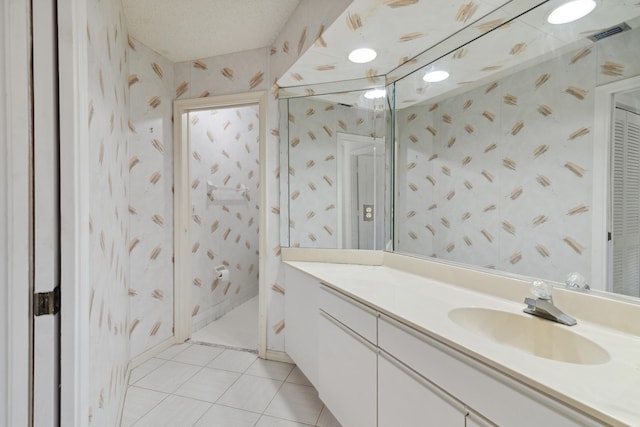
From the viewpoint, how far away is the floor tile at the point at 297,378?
2062mm

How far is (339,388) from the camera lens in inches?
58.6

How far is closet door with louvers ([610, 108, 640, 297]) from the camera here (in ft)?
3.14

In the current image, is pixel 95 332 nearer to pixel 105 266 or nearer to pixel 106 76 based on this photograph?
pixel 105 266

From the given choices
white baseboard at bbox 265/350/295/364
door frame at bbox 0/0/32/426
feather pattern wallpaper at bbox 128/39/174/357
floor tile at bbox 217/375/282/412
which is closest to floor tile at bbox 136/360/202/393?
feather pattern wallpaper at bbox 128/39/174/357

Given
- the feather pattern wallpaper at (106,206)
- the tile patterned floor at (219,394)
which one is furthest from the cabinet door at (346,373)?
the feather pattern wallpaper at (106,206)

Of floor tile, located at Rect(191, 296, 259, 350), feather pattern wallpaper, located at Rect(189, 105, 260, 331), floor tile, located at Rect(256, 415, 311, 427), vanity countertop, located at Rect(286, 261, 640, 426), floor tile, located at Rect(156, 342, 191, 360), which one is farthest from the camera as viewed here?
feather pattern wallpaper, located at Rect(189, 105, 260, 331)

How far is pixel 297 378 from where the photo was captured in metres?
2.11

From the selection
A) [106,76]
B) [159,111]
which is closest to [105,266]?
[106,76]

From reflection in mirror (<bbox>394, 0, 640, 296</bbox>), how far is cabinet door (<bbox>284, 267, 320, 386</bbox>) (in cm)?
73

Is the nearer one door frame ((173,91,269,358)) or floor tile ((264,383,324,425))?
floor tile ((264,383,324,425))

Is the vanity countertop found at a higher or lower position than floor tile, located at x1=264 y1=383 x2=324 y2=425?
higher

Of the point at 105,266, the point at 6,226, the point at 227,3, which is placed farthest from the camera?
the point at 227,3

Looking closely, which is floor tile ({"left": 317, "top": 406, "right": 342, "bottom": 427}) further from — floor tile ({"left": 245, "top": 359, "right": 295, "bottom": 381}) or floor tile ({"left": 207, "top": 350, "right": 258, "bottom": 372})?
floor tile ({"left": 207, "top": 350, "right": 258, "bottom": 372})

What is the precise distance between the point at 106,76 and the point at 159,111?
1108 millimetres
